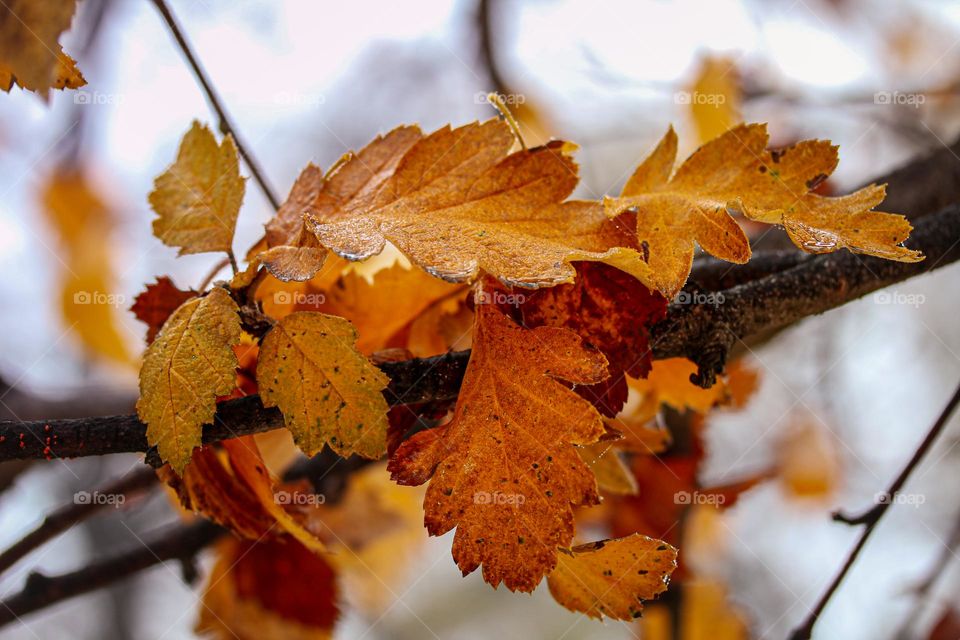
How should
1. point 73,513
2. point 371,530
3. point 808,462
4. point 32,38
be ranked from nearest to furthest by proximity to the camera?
1. point 32,38
2. point 73,513
3. point 371,530
4. point 808,462

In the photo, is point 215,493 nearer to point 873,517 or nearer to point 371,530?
point 873,517

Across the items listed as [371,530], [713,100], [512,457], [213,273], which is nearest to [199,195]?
[213,273]

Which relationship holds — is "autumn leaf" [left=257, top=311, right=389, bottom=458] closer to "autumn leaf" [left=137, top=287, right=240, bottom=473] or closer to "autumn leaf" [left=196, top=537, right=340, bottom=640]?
"autumn leaf" [left=137, top=287, right=240, bottom=473]

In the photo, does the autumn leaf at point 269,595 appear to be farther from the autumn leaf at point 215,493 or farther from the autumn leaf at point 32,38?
the autumn leaf at point 32,38

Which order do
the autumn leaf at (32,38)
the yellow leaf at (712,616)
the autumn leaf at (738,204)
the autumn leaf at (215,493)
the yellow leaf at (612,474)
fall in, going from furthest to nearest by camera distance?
1. the yellow leaf at (712,616)
2. the yellow leaf at (612,474)
3. the autumn leaf at (215,493)
4. the autumn leaf at (738,204)
5. the autumn leaf at (32,38)

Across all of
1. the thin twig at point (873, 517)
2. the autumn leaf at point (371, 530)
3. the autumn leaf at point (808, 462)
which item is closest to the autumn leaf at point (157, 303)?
the autumn leaf at point (371, 530)

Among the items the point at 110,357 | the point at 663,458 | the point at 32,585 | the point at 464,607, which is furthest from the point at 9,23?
the point at 464,607

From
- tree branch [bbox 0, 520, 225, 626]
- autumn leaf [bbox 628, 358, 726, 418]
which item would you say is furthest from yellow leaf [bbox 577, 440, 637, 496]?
tree branch [bbox 0, 520, 225, 626]
